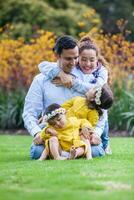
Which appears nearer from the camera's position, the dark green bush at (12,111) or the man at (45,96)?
the man at (45,96)

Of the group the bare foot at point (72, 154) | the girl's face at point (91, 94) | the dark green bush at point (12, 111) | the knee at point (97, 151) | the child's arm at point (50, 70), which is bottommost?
the dark green bush at point (12, 111)

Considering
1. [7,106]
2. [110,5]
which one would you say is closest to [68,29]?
[110,5]

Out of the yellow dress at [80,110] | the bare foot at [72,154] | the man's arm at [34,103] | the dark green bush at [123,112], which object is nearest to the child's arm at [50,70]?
the man's arm at [34,103]

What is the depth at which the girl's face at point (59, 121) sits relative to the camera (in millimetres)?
7500

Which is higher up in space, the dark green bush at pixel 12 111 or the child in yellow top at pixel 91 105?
the child in yellow top at pixel 91 105

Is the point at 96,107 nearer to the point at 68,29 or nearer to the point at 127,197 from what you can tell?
the point at 127,197

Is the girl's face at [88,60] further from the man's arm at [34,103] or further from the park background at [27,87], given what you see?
the park background at [27,87]

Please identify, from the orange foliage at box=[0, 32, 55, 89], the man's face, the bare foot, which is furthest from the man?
the orange foliage at box=[0, 32, 55, 89]

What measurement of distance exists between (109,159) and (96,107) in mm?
581

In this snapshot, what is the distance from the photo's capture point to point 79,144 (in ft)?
24.7

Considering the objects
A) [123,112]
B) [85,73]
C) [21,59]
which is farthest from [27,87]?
[85,73]

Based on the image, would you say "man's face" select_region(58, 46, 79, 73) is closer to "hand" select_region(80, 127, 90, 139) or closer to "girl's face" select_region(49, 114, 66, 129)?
"girl's face" select_region(49, 114, 66, 129)

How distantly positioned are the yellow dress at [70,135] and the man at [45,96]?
19 cm

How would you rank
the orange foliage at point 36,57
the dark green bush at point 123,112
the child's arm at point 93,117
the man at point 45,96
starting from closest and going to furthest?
the man at point 45,96 < the child's arm at point 93,117 < the dark green bush at point 123,112 < the orange foliage at point 36,57
